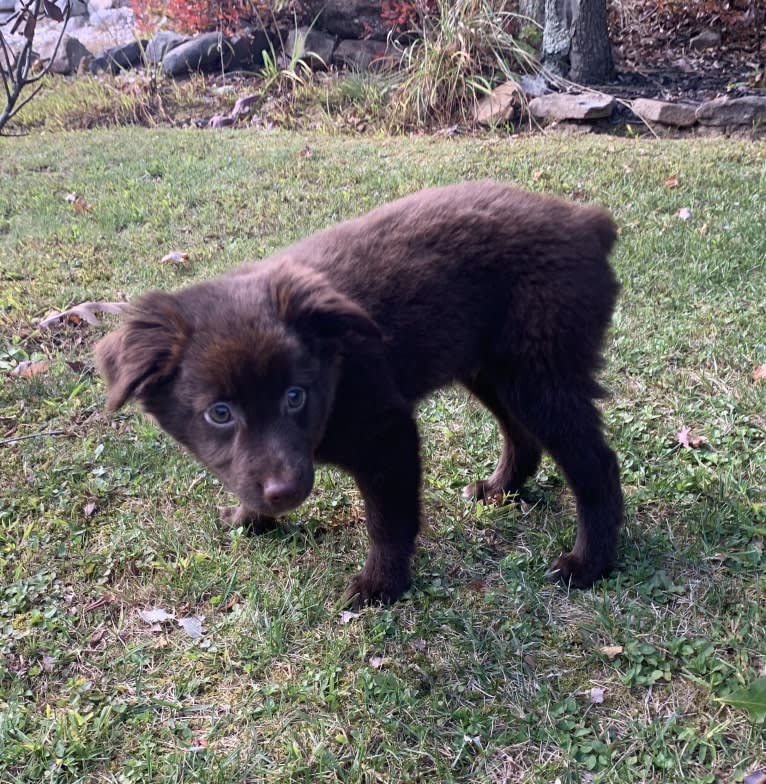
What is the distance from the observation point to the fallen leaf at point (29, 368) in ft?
14.9

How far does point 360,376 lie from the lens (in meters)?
2.91

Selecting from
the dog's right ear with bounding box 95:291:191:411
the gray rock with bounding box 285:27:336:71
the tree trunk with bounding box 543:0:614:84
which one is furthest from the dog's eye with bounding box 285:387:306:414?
the gray rock with bounding box 285:27:336:71

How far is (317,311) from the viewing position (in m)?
2.61

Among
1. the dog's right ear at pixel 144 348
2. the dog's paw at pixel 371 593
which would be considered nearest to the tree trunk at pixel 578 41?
the dog's paw at pixel 371 593

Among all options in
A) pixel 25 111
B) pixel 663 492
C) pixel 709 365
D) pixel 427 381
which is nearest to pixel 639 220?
pixel 709 365

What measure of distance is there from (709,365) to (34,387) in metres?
3.84

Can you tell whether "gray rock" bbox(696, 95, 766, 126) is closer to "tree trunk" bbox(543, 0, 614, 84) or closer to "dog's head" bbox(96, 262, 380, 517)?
"tree trunk" bbox(543, 0, 614, 84)

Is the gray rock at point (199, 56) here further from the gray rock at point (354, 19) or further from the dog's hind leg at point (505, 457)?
the dog's hind leg at point (505, 457)

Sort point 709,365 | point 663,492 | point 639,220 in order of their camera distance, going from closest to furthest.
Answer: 1. point 663,492
2. point 709,365
3. point 639,220

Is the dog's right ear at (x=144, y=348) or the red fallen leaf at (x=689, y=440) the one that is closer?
the dog's right ear at (x=144, y=348)

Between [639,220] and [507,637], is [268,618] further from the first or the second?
[639,220]

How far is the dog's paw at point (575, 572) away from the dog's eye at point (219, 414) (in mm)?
1479

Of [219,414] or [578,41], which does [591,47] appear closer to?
[578,41]

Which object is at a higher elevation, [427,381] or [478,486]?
[427,381]
